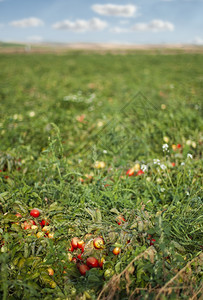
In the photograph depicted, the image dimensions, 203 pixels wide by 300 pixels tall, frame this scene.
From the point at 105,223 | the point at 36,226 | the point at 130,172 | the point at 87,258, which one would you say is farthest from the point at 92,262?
the point at 130,172

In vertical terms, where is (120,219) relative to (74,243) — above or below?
above

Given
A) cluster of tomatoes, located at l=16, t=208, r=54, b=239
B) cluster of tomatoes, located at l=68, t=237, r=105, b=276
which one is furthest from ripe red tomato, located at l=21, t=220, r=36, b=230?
cluster of tomatoes, located at l=68, t=237, r=105, b=276

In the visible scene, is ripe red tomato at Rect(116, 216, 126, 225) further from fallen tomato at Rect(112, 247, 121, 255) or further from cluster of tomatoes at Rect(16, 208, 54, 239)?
cluster of tomatoes at Rect(16, 208, 54, 239)

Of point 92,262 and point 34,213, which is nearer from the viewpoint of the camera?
point 92,262

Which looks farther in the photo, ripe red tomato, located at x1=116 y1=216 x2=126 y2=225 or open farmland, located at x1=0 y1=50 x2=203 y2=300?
ripe red tomato, located at x1=116 y1=216 x2=126 y2=225

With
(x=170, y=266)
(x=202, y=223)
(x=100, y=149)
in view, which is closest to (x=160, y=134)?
(x=100, y=149)

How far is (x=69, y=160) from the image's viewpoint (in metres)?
2.65

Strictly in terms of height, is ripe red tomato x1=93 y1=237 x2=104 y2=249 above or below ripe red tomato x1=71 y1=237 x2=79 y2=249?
above

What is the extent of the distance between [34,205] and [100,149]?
103 centimetres

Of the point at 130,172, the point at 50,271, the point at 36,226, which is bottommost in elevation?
the point at 50,271

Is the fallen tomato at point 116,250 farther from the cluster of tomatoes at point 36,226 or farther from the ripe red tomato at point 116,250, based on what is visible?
the cluster of tomatoes at point 36,226

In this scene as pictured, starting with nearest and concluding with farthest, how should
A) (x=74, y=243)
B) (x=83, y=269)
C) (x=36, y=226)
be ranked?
(x=83, y=269) < (x=74, y=243) < (x=36, y=226)

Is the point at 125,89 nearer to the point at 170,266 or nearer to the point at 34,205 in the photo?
the point at 34,205

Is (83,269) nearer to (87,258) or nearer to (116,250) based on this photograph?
(87,258)
